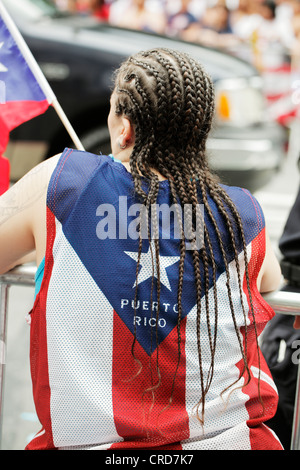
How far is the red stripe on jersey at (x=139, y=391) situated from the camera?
5.89ft

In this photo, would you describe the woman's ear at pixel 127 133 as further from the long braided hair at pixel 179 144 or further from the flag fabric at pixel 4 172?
the flag fabric at pixel 4 172

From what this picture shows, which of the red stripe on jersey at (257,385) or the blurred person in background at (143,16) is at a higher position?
the blurred person in background at (143,16)

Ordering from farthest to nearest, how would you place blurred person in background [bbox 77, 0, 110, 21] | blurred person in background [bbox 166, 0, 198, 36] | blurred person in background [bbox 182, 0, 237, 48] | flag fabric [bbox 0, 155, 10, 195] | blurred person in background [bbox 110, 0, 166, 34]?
blurred person in background [bbox 166, 0, 198, 36], blurred person in background [bbox 110, 0, 166, 34], blurred person in background [bbox 182, 0, 237, 48], blurred person in background [bbox 77, 0, 110, 21], flag fabric [bbox 0, 155, 10, 195]

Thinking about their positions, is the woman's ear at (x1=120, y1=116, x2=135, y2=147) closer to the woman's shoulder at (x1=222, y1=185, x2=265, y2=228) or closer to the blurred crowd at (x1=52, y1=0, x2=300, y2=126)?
the woman's shoulder at (x1=222, y1=185, x2=265, y2=228)

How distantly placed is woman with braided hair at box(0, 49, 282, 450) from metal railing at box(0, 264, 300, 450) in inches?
16.7

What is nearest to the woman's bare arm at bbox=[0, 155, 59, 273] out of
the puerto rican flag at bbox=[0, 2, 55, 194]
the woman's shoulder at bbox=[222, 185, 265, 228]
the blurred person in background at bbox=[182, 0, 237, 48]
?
the woman's shoulder at bbox=[222, 185, 265, 228]

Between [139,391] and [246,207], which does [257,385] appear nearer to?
[139,391]

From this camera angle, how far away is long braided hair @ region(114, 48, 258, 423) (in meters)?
1.82

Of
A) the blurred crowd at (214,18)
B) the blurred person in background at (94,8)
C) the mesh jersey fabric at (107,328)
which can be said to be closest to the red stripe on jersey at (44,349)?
the mesh jersey fabric at (107,328)

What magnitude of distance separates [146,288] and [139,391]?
0.28 meters

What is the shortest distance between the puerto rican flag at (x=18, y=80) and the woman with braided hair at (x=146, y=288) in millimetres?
916

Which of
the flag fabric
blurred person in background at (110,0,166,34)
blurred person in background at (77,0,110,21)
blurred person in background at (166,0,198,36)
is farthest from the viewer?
blurred person in background at (166,0,198,36)

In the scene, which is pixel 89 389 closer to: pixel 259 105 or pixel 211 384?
Answer: pixel 211 384

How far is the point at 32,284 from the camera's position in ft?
7.77
